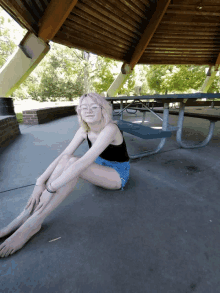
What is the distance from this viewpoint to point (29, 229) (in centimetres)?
129

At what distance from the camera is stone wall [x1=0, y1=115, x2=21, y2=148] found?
3881 mm

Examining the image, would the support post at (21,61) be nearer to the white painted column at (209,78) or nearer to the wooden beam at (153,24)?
the wooden beam at (153,24)

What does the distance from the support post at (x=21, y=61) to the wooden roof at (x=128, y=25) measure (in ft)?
1.31

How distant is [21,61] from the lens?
7.02 m

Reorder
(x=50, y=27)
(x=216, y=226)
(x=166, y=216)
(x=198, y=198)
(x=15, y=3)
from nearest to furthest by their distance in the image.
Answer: (x=216, y=226)
(x=166, y=216)
(x=198, y=198)
(x=15, y=3)
(x=50, y=27)

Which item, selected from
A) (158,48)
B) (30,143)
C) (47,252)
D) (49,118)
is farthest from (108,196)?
(158,48)

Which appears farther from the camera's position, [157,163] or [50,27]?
[50,27]

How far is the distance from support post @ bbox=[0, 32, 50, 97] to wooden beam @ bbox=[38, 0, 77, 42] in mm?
413

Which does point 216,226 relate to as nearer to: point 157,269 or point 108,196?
point 157,269

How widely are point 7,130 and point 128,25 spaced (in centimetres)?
769

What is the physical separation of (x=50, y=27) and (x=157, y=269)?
8.12 meters

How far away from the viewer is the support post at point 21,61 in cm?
674

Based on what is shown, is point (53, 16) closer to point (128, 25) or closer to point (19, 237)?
point (128, 25)

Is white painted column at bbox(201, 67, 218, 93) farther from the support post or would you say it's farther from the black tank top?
the black tank top
